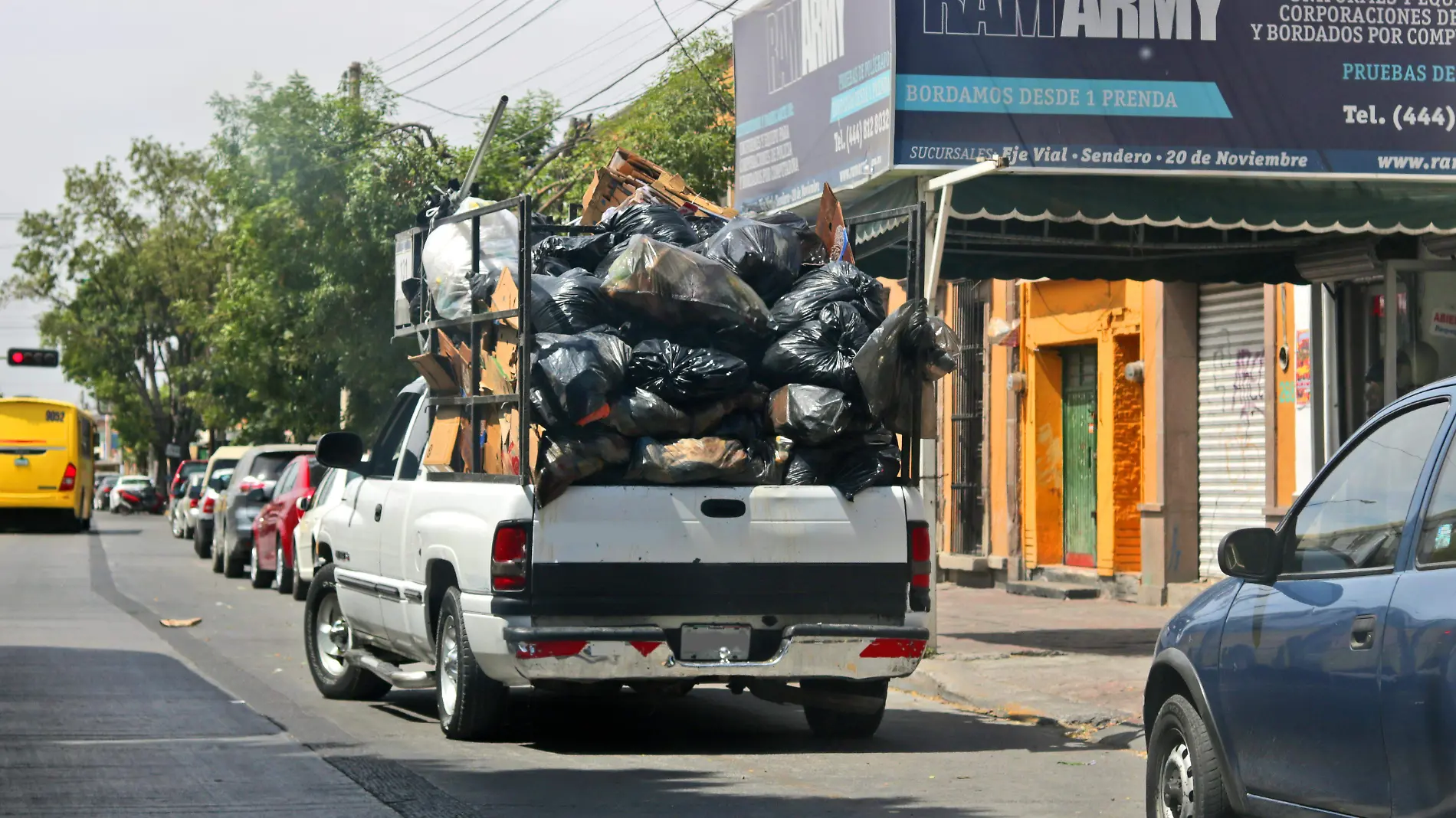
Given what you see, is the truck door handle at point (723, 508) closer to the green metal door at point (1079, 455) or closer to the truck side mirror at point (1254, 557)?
the truck side mirror at point (1254, 557)

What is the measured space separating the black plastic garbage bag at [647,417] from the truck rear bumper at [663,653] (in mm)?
912

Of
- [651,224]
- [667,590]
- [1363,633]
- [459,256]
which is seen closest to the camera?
[1363,633]

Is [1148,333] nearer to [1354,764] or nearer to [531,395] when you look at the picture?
[531,395]

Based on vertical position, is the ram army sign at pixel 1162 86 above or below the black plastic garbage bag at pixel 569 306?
above

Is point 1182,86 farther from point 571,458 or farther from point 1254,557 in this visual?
point 1254,557

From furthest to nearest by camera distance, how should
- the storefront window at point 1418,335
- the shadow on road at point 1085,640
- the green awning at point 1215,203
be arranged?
1. the storefront window at point 1418,335
2. the shadow on road at point 1085,640
3. the green awning at point 1215,203

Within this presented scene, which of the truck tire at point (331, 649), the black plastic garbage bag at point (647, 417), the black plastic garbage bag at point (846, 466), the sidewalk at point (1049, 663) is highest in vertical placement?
the black plastic garbage bag at point (647, 417)

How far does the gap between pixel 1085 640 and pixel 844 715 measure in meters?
5.34

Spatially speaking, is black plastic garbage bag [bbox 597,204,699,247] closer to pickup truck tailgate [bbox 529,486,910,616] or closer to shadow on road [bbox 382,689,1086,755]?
pickup truck tailgate [bbox 529,486,910,616]

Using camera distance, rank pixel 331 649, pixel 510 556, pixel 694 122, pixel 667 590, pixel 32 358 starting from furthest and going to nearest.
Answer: pixel 32 358 < pixel 694 122 < pixel 331 649 < pixel 667 590 < pixel 510 556

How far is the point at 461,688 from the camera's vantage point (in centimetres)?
888

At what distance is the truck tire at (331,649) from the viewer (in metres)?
11.0

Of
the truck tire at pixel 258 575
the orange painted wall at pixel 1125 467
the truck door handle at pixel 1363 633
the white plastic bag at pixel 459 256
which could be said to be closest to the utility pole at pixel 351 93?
the truck tire at pixel 258 575

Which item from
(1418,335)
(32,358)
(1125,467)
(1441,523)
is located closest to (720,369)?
(1441,523)
